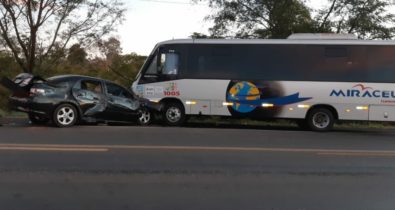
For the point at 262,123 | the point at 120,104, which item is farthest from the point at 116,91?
the point at 262,123

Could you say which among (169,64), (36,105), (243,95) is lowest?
(36,105)

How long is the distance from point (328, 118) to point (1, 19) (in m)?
15.2

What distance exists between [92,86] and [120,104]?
1.11 m

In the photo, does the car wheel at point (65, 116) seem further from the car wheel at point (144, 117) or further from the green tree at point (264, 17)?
the green tree at point (264, 17)

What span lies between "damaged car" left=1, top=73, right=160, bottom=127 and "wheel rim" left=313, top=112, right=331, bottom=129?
20.0 feet

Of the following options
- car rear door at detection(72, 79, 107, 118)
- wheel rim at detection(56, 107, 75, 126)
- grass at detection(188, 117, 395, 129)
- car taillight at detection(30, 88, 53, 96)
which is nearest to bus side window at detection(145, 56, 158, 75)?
car rear door at detection(72, 79, 107, 118)

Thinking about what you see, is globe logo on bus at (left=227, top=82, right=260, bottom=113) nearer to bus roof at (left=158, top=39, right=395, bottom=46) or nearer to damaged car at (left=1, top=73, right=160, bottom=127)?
bus roof at (left=158, top=39, right=395, bottom=46)

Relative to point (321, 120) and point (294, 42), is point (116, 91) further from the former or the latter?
point (321, 120)

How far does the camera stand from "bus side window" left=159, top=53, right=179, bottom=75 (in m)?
17.2

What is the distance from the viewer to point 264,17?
973 inches

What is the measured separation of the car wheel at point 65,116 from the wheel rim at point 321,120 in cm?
764

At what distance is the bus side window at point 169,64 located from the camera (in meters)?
17.2

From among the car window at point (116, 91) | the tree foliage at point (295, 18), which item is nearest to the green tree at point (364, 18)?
the tree foliage at point (295, 18)

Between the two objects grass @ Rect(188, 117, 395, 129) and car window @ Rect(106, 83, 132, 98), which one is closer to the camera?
car window @ Rect(106, 83, 132, 98)
